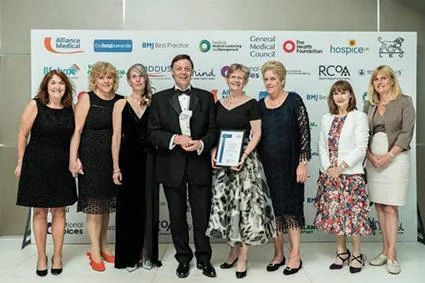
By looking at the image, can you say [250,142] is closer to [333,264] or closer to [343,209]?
[343,209]

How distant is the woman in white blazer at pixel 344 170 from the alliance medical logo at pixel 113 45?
220 cm

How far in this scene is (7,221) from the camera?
14.6 feet

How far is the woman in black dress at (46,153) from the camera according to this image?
9.80ft

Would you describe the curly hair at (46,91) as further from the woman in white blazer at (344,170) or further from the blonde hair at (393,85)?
the blonde hair at (393,85)

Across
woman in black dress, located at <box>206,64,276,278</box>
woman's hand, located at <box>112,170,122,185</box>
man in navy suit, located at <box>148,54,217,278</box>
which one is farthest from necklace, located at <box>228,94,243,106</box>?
woman's hand, located at <box>112,170,122,185</box>

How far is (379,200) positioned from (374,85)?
983mm

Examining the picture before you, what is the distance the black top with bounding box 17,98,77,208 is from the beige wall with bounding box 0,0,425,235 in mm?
1632

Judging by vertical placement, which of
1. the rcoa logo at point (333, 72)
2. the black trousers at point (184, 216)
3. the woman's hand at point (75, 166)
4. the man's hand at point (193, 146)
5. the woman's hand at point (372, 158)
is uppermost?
the rcoa logo at point (333, 72)

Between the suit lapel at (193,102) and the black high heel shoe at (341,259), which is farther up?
the suit lapel at (193,102)

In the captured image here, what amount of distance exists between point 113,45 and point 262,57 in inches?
63.2

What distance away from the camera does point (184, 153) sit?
304 cm

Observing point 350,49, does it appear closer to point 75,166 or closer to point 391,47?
point 391,47

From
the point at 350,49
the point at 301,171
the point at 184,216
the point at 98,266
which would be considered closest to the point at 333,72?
the point at 350,49

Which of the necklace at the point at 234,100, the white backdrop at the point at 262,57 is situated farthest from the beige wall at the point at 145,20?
A: the necklace at the point at 234,100
